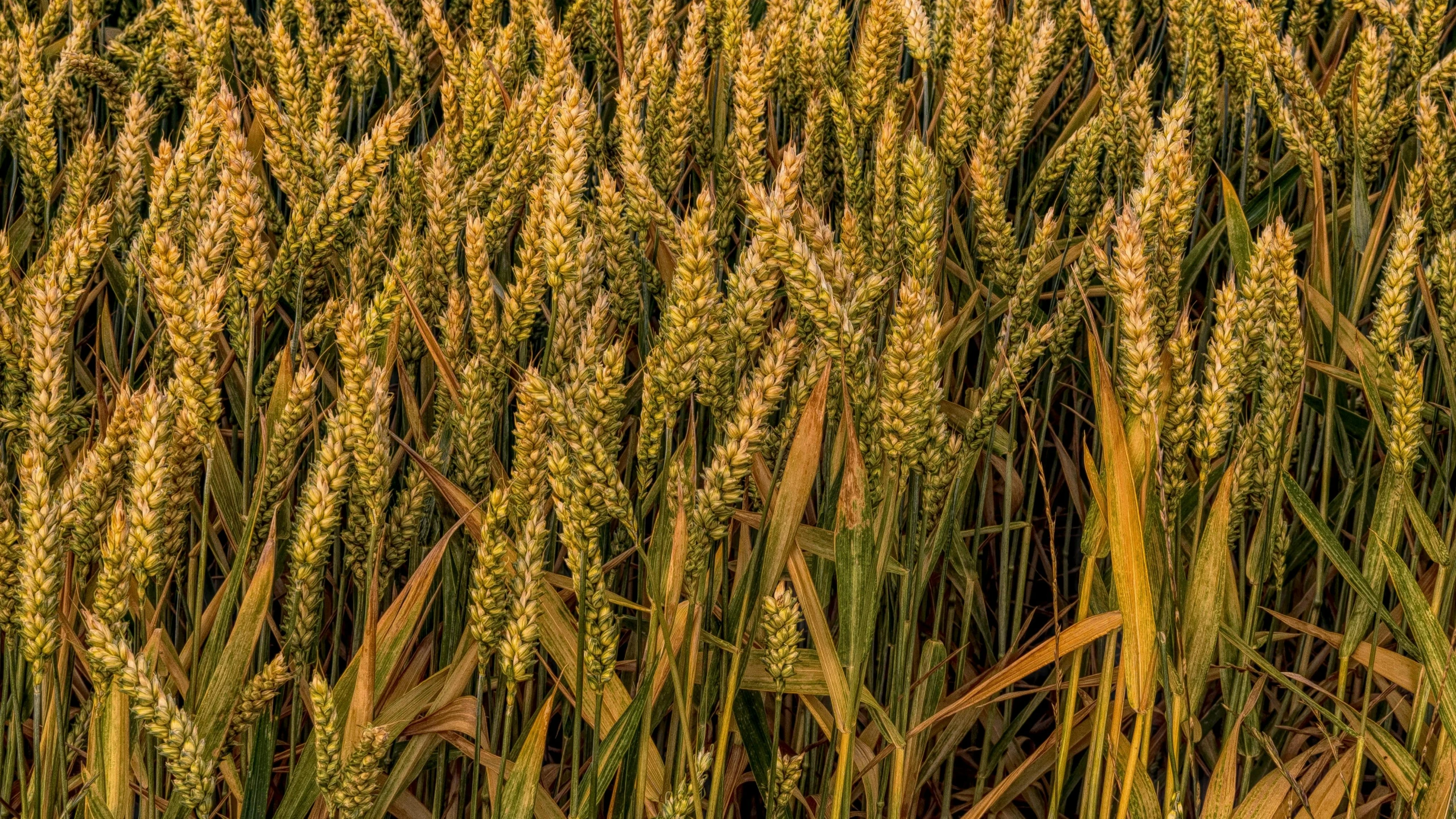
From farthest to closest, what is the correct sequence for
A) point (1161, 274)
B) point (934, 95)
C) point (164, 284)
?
point (934, 95) < point (1161, 274) < point (164, 284)

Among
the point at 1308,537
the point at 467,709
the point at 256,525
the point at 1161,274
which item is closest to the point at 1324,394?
the point at 1308,537

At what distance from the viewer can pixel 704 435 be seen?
3.62 feet

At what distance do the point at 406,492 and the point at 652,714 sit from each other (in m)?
0.25

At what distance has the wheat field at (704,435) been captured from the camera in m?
0.75

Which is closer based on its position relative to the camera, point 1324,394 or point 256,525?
point 256,525

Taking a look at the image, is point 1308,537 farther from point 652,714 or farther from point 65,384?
point 65,384

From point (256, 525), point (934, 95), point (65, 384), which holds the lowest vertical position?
point (256, 525)

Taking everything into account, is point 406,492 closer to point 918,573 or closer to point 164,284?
point 164,284

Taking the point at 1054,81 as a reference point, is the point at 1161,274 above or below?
below

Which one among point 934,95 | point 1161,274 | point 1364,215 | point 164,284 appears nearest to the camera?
Answer: point 164,284

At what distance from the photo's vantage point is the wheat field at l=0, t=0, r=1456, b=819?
754 mm

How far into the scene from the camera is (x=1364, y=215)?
1081mm

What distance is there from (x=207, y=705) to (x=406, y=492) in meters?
0.20

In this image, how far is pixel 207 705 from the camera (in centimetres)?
83
